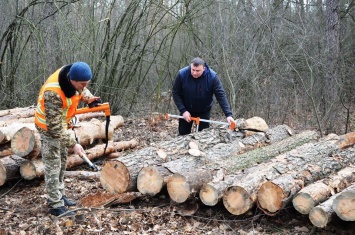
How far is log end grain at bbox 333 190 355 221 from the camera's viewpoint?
374cm

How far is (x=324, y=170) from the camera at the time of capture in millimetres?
4727

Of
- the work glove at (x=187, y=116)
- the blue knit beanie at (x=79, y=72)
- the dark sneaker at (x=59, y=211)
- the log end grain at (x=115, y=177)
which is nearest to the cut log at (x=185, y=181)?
the log end grain at (x=115, y=177)

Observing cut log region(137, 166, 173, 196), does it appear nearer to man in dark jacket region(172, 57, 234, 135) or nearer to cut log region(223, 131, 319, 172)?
cut log region(223, 131, 319, 172)

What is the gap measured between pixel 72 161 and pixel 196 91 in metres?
2.19

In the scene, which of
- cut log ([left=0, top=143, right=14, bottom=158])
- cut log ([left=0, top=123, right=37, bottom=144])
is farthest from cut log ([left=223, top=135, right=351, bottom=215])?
cut log ([left=0, top=143, right=14, bottom=158])

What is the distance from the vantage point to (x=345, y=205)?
149 inches

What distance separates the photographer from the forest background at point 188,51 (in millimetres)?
9281

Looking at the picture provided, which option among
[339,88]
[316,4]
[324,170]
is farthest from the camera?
[316,4]

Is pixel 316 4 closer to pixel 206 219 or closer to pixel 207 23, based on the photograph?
pixel 207 23

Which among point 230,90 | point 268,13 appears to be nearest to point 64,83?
point 230,90

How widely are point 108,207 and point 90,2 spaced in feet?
20.9

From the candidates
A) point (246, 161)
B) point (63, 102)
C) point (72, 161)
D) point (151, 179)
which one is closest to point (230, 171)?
point (246, 161)

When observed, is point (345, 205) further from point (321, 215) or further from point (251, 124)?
point (251, 124)

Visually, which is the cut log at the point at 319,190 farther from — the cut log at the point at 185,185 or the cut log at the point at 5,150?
the cut log at the point at 5,150
